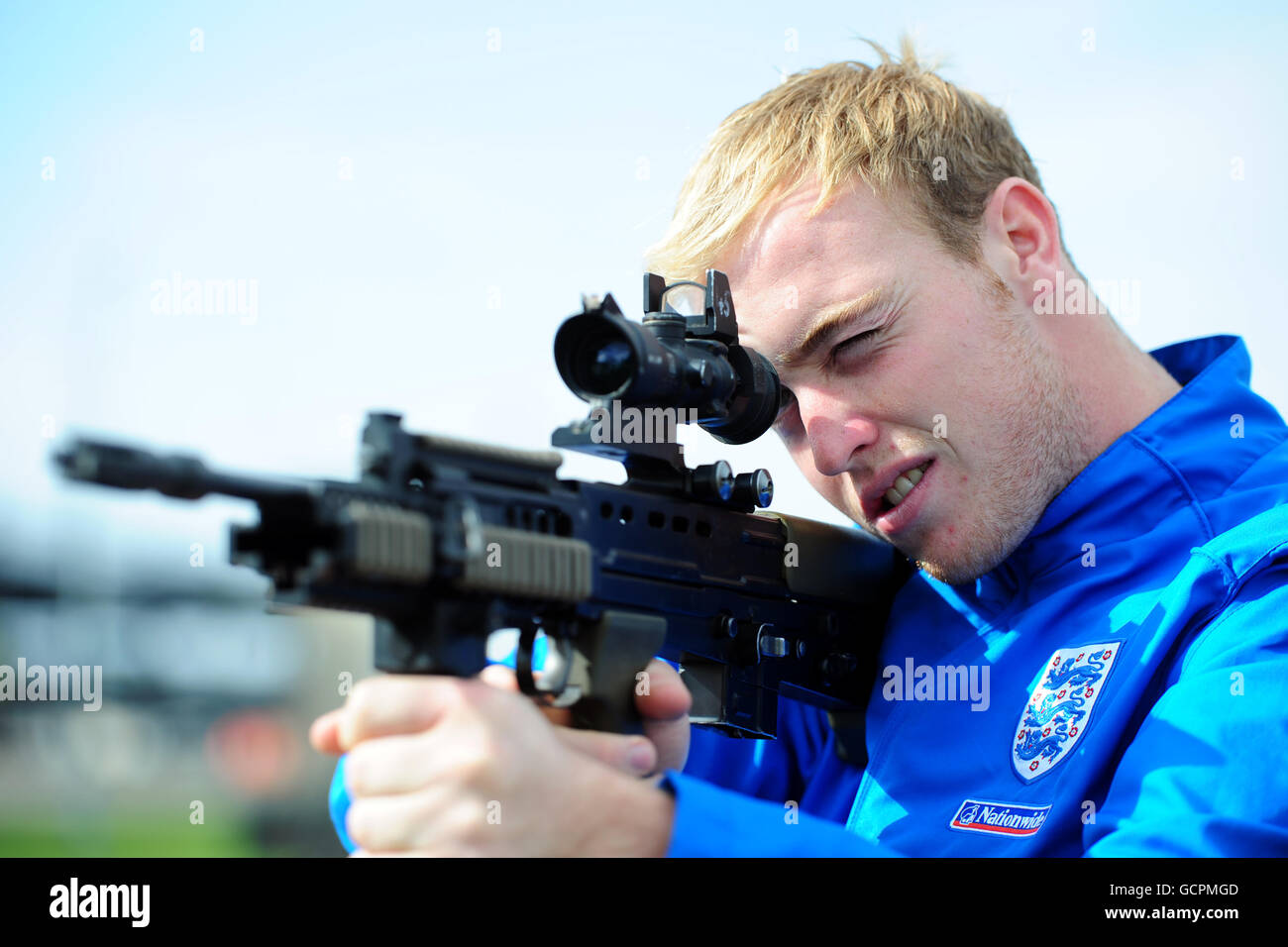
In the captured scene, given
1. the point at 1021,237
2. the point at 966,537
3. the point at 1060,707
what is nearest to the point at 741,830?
the point at 1060,707

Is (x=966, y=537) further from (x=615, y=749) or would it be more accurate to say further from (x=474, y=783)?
(x=474, y=783)

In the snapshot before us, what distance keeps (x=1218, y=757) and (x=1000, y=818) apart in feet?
1.81

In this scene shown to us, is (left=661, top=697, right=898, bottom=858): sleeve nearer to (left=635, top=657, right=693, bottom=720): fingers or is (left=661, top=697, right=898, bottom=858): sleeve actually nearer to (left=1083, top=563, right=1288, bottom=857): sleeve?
(left=635, top=657, right=693, bottom=720): fingers

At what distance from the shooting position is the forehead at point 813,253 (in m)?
2.80


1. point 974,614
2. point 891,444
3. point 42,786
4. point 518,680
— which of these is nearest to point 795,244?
point 891,444

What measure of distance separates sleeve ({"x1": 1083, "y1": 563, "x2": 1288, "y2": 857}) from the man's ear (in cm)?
107

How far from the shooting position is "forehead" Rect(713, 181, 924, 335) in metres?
2.80

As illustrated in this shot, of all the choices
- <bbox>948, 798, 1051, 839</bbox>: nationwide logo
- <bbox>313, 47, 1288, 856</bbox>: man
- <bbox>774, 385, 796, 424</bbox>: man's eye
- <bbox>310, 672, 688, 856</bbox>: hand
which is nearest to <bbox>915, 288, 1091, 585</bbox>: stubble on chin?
<bbox>313, 47, 1288, 856</bbox>: man

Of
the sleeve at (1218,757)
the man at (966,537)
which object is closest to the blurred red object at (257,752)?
the man at (966,537)

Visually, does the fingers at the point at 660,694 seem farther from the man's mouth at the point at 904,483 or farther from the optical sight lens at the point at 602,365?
the man's mouth at the point at 904,483

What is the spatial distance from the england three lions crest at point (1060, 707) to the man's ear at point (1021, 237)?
0.98 m

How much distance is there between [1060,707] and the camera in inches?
96.1
